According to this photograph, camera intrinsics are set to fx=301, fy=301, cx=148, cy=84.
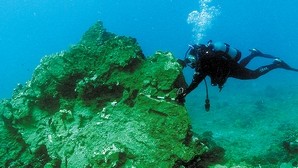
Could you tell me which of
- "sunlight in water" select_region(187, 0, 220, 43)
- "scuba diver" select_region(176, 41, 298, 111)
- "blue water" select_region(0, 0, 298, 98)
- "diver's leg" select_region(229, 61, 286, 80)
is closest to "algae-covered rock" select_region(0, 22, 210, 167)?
"scuba diver" select_region(176, 41, 298, 111)

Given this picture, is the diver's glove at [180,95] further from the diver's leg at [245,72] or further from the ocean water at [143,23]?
the ocean water at [143,23]

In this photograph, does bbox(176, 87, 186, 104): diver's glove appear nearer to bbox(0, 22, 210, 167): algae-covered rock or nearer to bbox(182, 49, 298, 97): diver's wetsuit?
bbox(182, 49, 298, 97): diver's wetsuit

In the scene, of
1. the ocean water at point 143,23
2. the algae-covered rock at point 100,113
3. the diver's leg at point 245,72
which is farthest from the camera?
the ocean water at point 143,23

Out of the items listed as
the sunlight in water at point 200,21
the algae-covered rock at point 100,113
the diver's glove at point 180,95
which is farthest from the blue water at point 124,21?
the diver's glove at point 180,95

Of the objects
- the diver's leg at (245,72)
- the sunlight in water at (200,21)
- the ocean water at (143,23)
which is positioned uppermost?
the ocean water at (143,23)

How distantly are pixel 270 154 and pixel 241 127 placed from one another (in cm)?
575

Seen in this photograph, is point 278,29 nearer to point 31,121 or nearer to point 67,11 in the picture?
point 67,11

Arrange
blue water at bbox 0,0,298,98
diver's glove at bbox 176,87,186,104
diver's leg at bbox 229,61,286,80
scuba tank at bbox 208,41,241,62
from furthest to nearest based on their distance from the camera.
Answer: blue water at bbox 0,0,298,98, diver's leg at bbox 229,61,286,80, scuba tank at bbox 208,41,241,62, diver's glove at bbox 176,87,186,104

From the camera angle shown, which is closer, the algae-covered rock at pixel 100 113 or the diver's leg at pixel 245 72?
the algae-covered rock at pixel 100 113

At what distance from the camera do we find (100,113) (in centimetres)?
622

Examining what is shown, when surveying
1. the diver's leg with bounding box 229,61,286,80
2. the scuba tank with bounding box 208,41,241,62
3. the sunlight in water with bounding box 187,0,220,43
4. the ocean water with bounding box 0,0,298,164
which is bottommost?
the scuba tank with bounding box 208,41,241,62

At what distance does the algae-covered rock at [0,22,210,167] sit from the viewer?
5.21 m

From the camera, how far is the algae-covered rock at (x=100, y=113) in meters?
5.21

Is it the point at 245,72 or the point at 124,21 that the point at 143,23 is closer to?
the point at 124,21
